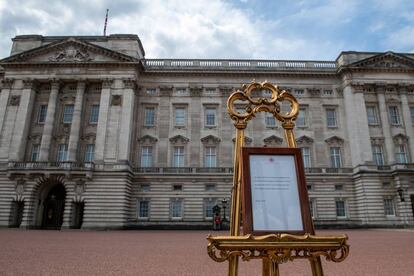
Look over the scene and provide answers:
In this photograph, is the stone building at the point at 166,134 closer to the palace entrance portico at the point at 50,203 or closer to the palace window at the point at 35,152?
the palace entrance portico at the point at 50,203

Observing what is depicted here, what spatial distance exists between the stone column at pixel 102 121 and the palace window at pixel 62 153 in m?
4.46

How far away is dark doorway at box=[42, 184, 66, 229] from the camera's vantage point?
35094 millimetres

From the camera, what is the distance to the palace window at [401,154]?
37.4m

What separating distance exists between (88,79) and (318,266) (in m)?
38.4

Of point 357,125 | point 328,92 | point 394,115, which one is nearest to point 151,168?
point 328,92

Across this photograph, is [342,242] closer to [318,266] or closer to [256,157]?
[318,266]

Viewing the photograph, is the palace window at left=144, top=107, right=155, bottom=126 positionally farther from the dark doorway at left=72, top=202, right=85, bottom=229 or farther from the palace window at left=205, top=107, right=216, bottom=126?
the dark doorway at left=72, top=202, right=85, bottom=229

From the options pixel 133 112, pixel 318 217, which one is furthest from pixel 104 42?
pixel 318 217

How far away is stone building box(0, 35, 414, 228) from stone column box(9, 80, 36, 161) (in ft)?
0.40

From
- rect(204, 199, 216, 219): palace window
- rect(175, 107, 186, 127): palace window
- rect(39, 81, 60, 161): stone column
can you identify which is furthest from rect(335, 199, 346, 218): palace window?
rect(39, 81, 60, 161): stone column

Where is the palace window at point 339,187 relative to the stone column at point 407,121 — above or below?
below

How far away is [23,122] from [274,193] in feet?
129

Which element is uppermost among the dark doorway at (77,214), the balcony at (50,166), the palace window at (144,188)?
the balcony at (50,166)

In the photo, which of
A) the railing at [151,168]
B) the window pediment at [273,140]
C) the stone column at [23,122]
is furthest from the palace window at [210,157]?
the stone column at [23,122]
